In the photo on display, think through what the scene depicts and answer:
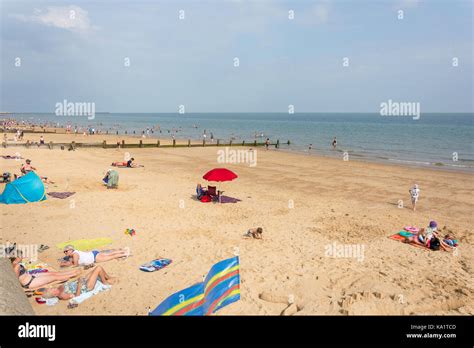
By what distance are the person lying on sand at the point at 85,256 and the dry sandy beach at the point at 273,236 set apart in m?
0.31

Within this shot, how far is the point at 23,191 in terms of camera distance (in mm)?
14680

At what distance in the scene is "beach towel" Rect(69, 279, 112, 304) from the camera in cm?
735

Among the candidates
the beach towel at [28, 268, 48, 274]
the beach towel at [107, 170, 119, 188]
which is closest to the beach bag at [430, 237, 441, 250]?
the beach towel at [28, 268, 48, 274]

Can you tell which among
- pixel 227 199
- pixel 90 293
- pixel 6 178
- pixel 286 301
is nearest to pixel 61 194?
pixel 6 178

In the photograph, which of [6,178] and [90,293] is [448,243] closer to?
[90,293]

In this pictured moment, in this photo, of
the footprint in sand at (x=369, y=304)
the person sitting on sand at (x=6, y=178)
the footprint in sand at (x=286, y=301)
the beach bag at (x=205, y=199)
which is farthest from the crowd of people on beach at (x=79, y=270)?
the person sitting on sand at (x=6, y=178)

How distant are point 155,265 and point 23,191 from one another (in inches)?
359

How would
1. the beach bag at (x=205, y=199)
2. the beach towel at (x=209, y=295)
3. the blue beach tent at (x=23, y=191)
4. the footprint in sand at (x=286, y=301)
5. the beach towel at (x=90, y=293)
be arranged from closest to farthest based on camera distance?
the beach towel at (x=209, y=295) → the footprint in sand at (x=286, y=301) → the beach towel at (x=90, y=293) → the blue beach tent at (x=23, y=191) → the beach bag at (x=205, y=199)

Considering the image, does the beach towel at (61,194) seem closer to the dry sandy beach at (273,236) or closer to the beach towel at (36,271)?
the dry sandy beach at (273,236)

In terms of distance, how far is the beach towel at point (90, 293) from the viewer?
735cm

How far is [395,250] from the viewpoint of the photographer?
10914mm

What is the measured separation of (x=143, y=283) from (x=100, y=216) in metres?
6.07

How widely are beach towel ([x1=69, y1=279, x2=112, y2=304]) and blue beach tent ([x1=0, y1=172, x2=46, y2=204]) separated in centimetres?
891
